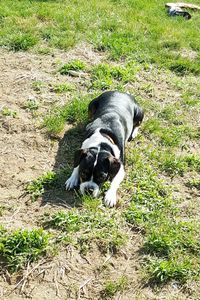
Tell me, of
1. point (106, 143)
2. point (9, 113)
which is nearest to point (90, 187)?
point (106, 143)

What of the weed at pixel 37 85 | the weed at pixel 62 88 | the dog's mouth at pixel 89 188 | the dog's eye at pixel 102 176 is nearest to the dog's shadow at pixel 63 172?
the dog's mouth at pixel 89 188

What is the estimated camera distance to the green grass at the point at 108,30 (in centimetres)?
854

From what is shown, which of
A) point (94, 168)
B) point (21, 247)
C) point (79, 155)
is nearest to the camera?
point (21, 247)

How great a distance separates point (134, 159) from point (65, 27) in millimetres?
4050

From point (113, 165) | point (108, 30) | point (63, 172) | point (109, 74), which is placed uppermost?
point (113, 165)

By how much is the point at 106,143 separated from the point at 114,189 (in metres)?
0.59

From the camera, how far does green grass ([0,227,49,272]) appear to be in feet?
14.1

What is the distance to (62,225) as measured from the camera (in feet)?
15.7

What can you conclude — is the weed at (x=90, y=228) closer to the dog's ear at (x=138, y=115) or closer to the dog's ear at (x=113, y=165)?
the dog's ear at (x=113, y=165)

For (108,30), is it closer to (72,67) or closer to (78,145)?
(72,67)

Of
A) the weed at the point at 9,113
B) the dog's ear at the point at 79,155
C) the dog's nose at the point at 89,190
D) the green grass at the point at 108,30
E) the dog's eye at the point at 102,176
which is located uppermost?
the dog's ear at the point at 79,155

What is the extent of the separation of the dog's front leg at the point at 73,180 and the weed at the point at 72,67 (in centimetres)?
277

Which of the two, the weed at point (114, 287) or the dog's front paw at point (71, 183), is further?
the dog's front paw at point (71, 183)

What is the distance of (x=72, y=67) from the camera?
7832 millimetres
